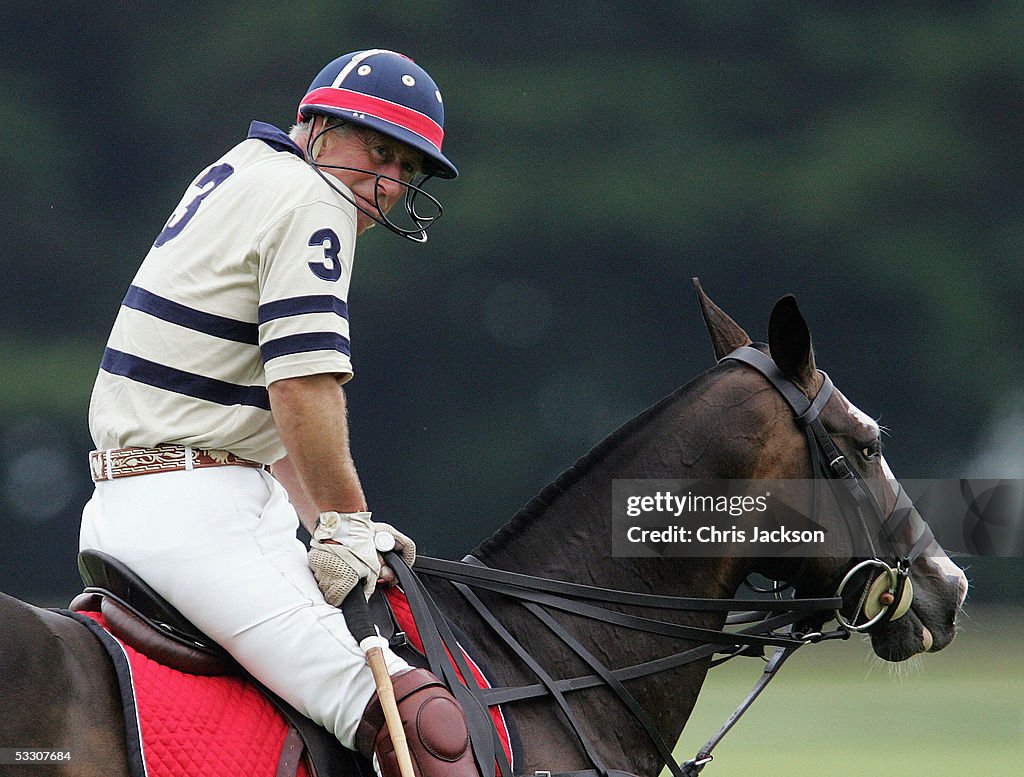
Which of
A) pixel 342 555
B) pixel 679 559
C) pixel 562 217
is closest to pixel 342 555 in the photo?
pixel 342 555

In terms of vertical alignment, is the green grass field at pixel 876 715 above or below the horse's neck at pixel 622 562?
below

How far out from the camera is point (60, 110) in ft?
49.2

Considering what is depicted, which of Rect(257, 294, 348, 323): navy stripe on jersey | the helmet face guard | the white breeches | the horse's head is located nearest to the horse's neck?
the horse's head

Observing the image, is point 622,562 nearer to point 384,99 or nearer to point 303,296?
point 303,296

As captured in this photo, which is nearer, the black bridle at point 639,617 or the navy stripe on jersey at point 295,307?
the navy stripe on jersey at point 295,307

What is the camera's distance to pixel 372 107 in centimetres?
309

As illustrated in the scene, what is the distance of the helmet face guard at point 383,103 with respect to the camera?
10.1ft

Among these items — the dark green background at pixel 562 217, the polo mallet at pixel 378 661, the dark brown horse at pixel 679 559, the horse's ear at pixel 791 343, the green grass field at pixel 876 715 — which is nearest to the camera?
the polo mallet at pixel 378 661

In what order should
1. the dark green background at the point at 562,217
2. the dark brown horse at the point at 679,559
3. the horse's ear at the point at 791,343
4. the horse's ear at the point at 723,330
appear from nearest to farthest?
the dark brown horse at the point at 679,559 → the horse's ear at the point at 791,343 → the horse's ear at the point at 723,330 → the dark green background at the point at 562,217

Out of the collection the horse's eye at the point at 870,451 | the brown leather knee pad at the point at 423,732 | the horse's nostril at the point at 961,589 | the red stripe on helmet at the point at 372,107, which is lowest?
the brown leather knee pad at the point at 423,732

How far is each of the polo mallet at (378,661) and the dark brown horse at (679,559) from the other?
382 millimetres

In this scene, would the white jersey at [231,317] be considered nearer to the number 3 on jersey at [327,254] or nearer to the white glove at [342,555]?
the number 3 on jersey at [327,254]

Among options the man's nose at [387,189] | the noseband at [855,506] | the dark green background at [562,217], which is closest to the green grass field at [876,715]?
the dark green background at [562,217]

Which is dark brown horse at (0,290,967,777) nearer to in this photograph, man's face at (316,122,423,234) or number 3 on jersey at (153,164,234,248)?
man's face at (316,122,423,234)
